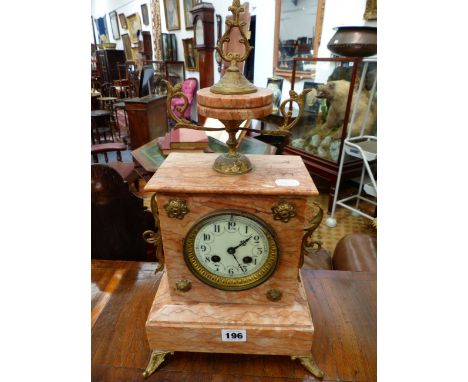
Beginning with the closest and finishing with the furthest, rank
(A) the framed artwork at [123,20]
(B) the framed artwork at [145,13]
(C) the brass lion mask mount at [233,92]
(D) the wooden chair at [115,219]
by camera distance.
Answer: (C) the brass lion mask mount at [233,92], (D) the wooden chair at [115,219], (B) the framed artwork at [145,13], (A) the framed artwork at [123,20]

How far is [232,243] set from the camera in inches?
29.2

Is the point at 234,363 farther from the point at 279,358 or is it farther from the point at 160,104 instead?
the point at 160,104

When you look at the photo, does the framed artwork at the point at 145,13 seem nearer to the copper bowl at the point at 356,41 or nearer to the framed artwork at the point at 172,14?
the framed artwork at the point at 172,14

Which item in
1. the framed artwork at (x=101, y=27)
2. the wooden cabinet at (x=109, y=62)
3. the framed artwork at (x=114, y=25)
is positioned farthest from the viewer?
the framed artwork at (x=101, y=27)

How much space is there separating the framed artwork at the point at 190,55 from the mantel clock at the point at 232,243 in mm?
3945

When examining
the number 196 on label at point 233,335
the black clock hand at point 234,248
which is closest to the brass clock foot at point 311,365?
the number 196 on label at point 233,335

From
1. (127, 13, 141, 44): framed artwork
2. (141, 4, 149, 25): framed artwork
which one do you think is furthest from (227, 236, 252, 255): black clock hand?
(127, 13, 141, 44): framed artwork

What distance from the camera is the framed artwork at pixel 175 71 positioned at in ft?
15.5

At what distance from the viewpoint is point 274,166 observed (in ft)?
2.55

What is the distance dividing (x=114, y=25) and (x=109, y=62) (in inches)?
48.4

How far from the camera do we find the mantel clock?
2.19 ft

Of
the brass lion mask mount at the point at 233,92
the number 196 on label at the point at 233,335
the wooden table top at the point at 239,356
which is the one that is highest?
the brass lion mask mount at the point at 233,92

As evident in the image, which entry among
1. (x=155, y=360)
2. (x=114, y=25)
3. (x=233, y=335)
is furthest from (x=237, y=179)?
(x=114, y=25)

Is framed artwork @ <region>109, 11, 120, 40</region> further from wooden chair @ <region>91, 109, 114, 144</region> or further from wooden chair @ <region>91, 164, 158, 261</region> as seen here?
wooden chair @ <region>91, 164, 158, 261</region>
